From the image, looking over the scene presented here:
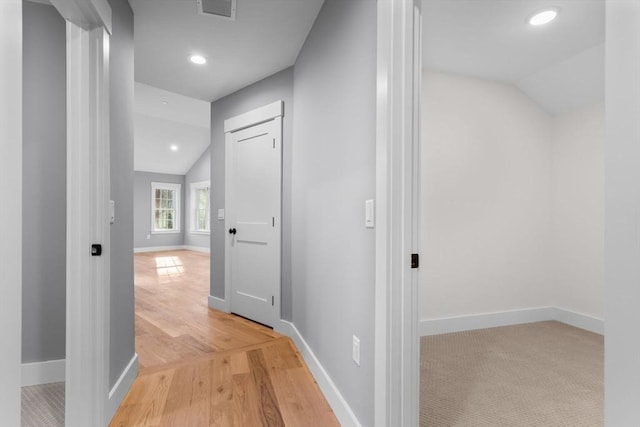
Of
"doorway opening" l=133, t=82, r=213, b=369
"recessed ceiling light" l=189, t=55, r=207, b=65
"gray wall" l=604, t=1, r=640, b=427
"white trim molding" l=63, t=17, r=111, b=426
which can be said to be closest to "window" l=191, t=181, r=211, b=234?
"doorway opening" l=133, t=82, r=213, b=369

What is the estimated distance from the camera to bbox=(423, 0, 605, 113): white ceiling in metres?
1.92

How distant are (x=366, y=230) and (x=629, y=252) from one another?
3.14ft

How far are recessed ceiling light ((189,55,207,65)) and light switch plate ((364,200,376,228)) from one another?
2177 mm

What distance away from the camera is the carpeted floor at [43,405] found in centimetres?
154

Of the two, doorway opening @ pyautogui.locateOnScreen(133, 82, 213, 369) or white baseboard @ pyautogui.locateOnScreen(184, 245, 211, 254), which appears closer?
doorway opening @ pyautogui.locateOnScreen(133, 82, 213, 369)

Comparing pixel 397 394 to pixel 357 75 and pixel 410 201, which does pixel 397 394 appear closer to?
pixel 410 201

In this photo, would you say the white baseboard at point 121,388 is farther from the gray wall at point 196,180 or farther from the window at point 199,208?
the window at point 199,208

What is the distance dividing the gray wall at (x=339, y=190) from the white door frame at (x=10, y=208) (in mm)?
1122

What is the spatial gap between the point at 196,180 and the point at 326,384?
8.39 metres

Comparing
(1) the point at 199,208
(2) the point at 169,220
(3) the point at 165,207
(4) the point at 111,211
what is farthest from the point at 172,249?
(4) the point at 111,211

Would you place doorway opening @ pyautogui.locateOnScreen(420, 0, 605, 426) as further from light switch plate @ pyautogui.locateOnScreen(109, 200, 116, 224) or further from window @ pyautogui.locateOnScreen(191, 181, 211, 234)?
window @ pyautogui.locateOnScreen(191, 181, 211, 234)

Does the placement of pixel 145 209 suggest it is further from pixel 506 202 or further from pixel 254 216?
pixel 506 202

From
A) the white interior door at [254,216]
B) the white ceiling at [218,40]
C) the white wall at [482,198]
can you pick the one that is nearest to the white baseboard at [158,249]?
the white interior door at [254,216]

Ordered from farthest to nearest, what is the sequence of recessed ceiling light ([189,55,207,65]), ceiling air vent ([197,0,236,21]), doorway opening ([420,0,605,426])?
recessed ceiling light ([189,55,207,65])
doorway opening ([420,0,605,426])
ceiling air vent ([197,0,236,21])
